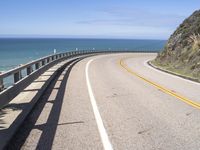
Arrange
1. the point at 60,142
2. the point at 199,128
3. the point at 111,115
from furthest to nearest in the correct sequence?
the point at 111,115
the point at 199,128
the point at 60,142

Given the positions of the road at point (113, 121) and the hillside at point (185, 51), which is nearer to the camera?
the road at point (113, 121)

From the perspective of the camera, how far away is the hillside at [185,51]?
26.5 metres

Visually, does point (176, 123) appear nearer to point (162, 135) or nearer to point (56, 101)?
point (162, 135)

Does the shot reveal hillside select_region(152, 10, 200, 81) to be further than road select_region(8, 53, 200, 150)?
Yes

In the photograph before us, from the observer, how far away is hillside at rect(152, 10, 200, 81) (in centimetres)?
2651

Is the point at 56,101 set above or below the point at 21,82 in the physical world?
below

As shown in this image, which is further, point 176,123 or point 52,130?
point 176,123

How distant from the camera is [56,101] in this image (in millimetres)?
13211

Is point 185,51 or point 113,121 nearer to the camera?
point 113,121

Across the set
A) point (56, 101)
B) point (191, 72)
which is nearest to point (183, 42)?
point (191, 72)

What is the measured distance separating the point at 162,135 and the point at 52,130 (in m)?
2.53

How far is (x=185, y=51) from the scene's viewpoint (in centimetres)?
3088

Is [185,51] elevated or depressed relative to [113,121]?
elevated

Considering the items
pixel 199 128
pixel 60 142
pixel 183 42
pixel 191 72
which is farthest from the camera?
pixel 183 42
